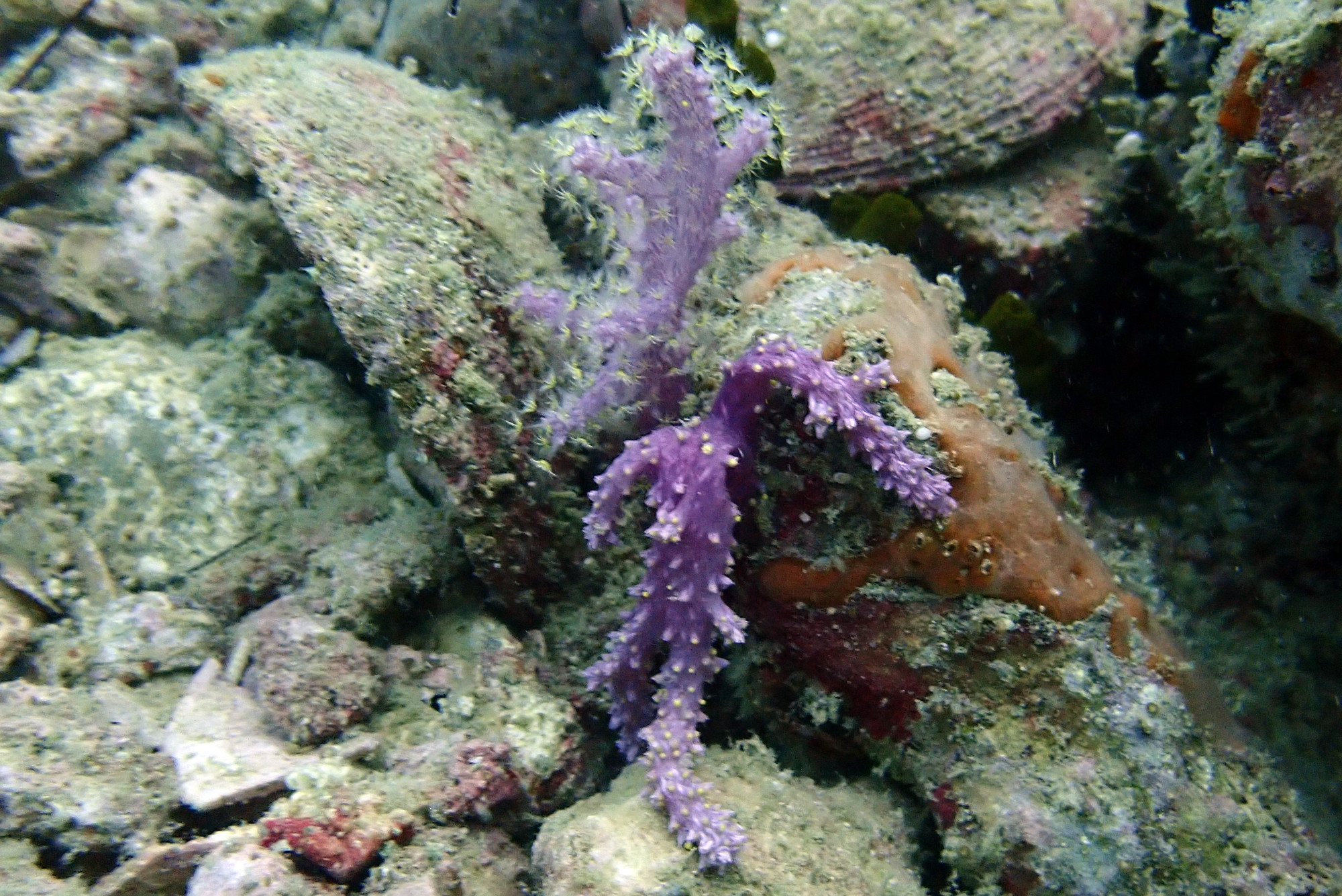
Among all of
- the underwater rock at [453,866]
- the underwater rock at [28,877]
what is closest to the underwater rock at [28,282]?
the underwater rock at [28,877]

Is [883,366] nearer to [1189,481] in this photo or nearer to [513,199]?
[513,199]

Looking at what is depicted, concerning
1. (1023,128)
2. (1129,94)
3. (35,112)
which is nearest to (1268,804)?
(1023,128)

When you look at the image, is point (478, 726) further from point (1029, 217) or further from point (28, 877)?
point (1029, 217)

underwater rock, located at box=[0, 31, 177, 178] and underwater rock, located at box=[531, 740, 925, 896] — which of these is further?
underwater rock, located at box=[0, 31, 177, 178]

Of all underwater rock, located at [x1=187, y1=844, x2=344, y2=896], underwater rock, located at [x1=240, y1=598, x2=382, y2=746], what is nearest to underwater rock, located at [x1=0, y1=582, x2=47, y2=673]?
underwater rock, located at [x1=240, y1=598, x2=382, y2=746]

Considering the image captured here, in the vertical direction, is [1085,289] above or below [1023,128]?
below

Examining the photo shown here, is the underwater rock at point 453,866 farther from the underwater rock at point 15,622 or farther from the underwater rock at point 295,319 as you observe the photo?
the underwater rock at point 295,319

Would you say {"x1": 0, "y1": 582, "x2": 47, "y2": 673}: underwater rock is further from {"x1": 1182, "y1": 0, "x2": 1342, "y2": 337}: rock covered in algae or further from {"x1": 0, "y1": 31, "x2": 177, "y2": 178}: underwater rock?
{"x1": 1182, "y1": 0, "x2": 1342, "y2": 337}: rock covered in algae
